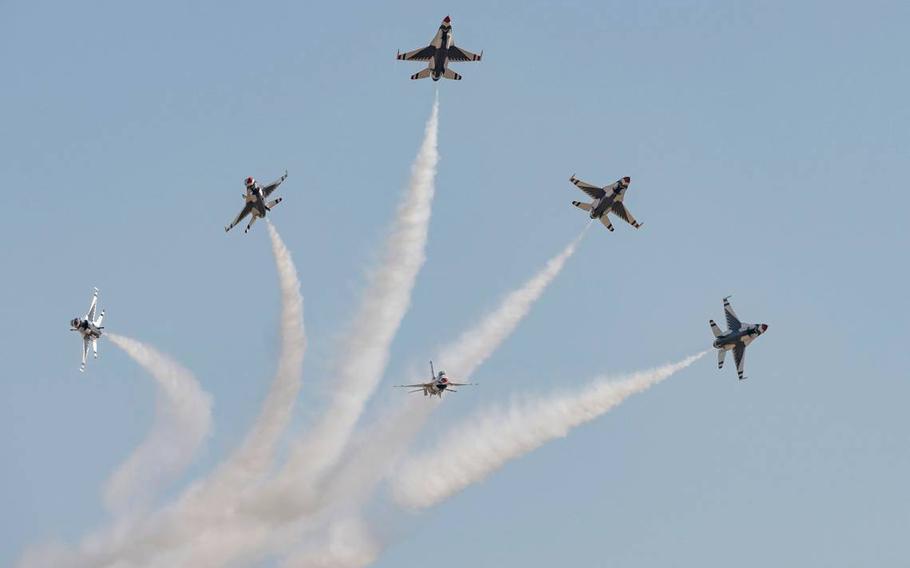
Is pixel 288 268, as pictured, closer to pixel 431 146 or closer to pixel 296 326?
pixel 296 326

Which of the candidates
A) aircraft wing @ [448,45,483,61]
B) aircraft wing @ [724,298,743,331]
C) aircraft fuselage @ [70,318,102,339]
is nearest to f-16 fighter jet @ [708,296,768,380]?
aircraft wing @ [724,298,743,331]

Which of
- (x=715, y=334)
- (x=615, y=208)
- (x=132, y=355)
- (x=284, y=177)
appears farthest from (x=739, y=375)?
(x=132, y=355)

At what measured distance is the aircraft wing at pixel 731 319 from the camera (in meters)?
115

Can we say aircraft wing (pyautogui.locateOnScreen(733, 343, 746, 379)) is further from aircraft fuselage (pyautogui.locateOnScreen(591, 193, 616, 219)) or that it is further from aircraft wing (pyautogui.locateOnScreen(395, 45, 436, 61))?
aircraft wing (pyautogui.locateOnScreen(395, 45, 436, 61))

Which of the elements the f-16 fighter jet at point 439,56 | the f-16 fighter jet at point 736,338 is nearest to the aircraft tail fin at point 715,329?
the f-16 fighter jet at point 736,338

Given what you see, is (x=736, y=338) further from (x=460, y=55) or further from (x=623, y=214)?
(x=460, y=55)

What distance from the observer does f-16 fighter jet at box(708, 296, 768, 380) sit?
114375 millimetres

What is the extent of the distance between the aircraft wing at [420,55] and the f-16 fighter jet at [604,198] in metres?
14.6

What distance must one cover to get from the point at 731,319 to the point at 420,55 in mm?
32996

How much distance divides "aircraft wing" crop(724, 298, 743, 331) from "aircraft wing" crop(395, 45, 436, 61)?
31.8 m

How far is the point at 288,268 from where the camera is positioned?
114 meters

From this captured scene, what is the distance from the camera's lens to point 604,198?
4375 inches

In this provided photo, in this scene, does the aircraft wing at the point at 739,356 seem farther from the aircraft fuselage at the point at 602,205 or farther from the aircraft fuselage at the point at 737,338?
the aircraft fuselage at the point at 602,205

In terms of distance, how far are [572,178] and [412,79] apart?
48.0 feet
